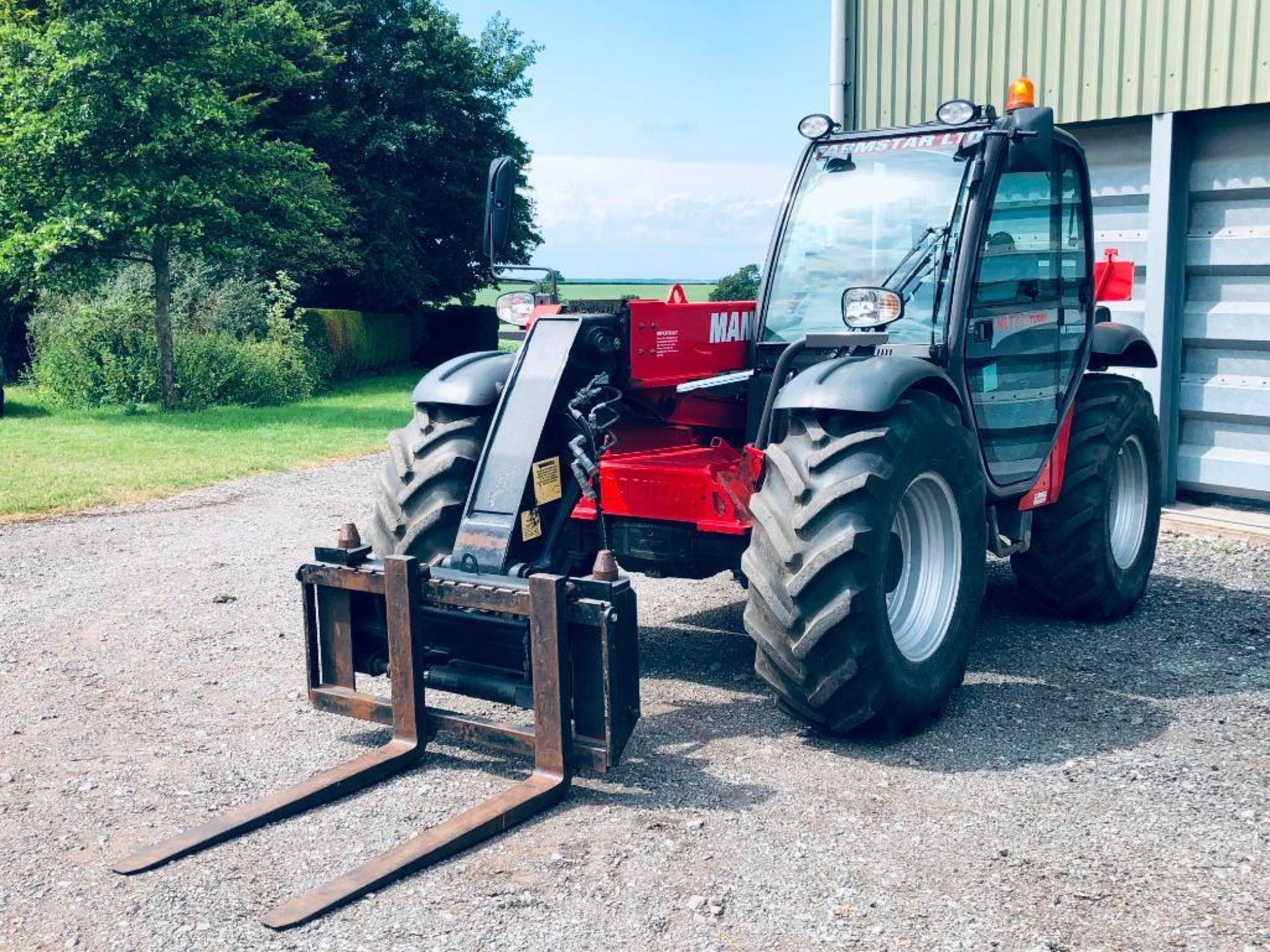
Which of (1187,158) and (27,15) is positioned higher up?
(27,15)

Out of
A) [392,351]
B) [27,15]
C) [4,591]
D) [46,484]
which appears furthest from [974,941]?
[392,351]

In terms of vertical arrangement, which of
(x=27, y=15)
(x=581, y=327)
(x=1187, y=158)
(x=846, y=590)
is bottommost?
(x=846, y=590)

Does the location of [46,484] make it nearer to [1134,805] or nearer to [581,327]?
[581,327]

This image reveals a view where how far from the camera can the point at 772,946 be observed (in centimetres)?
358

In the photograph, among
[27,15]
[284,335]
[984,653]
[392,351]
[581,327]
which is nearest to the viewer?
[581,327]

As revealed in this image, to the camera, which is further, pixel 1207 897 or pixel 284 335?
pixel 284 335

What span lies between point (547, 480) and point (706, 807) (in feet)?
4.56

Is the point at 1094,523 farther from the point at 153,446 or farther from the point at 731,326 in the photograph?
the point at 153,446

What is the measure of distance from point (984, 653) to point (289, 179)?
56.1 ft

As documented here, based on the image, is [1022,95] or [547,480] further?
[1022,95]

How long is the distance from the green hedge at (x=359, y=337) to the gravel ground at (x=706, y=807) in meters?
18.7

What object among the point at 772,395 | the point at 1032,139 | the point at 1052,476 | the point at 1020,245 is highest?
the point at 1032,139

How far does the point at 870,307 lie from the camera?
549 cm

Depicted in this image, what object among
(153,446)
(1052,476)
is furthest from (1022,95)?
(153,446)
